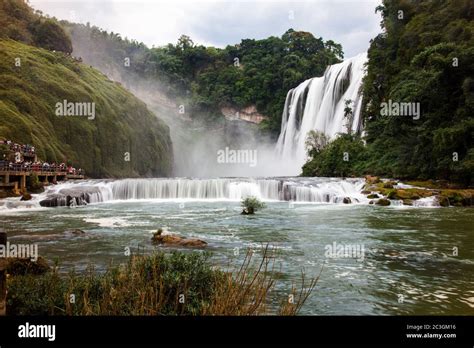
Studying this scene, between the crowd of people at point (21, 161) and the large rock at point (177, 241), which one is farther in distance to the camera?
the crowd of people at point (21, 161)

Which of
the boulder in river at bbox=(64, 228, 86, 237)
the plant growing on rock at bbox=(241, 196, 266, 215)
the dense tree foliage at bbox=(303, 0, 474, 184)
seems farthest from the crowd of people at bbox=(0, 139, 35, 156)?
the dense tree foliage at bbox=(303, 0, 474, 184)

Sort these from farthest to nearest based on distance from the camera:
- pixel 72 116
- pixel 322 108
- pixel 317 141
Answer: pixel 322 108
pixel 317 141
pixel 72 116

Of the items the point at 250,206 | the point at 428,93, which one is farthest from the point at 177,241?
the point at 428,93

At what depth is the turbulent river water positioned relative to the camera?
8734 mm

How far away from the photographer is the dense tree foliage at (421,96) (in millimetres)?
31394

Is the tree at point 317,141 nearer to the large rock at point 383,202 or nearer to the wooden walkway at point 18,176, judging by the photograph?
the large rock at point 383,202

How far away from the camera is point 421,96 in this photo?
33.9 meters

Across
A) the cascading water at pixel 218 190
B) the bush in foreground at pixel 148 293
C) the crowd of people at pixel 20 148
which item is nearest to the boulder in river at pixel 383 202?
the cascading water at pixel 218 190

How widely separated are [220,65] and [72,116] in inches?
2172

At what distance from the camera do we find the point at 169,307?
626 centimetres

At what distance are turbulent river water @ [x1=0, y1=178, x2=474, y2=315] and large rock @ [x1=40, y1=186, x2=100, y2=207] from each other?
0.76 m

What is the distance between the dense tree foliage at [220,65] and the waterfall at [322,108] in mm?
17967

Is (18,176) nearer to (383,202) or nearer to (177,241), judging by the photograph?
(177,241)
